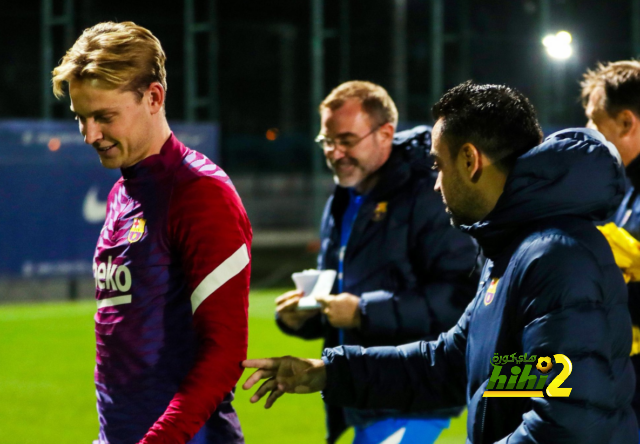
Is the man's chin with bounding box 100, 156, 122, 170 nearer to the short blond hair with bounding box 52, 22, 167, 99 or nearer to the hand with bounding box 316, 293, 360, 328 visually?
the short blond hair with bounding box 52, 22, 167, 99

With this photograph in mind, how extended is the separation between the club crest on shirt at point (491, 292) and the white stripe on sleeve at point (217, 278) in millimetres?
609

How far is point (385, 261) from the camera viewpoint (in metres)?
3.45

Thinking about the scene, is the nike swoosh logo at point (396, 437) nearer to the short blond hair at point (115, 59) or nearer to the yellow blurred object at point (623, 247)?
the yellow blurred object at point (623, 247)

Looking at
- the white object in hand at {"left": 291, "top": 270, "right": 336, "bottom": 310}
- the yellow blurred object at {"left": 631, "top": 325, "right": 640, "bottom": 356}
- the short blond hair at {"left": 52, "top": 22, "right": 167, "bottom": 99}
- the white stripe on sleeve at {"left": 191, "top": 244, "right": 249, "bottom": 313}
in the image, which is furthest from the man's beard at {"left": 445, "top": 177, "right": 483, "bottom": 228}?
the white object in hand at {"left": 291, "top": 270, "right": 336, "bottom": 310}

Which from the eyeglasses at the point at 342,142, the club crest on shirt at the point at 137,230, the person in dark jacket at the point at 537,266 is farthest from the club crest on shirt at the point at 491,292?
the eyeglasses at the point at 342,142

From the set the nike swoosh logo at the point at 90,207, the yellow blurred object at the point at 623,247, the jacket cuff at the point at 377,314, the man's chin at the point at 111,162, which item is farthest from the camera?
the nike swoosh logo at the point at 90,207

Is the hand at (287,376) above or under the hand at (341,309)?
above

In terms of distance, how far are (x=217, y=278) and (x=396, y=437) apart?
5.26ft

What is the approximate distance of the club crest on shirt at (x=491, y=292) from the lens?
191 cm

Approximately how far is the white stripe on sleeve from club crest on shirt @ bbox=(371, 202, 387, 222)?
1430 millimetres

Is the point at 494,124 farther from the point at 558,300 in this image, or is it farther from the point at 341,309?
the point at 341,309

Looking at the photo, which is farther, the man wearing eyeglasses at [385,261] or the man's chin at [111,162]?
the man wearing eyeglasses at [385,261]

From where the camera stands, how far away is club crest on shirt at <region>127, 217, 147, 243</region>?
7.22 feet

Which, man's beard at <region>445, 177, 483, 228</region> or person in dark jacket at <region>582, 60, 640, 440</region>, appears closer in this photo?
man's beard at <region>445, 177, 483, 228</region>
